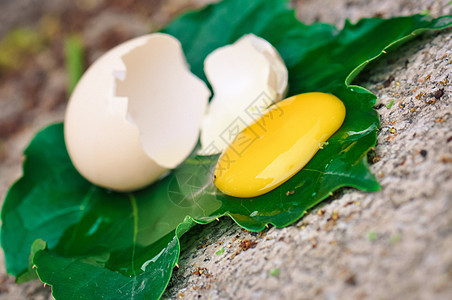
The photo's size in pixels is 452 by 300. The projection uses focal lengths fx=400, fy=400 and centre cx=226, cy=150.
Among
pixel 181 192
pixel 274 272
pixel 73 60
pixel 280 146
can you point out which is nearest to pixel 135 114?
pixel 181 192

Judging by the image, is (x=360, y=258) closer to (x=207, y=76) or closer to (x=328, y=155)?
(x=328, y=155)

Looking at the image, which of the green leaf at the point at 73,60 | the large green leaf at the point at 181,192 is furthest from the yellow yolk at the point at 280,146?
the green leaf at the point at 73,60

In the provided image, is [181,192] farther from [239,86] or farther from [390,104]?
[390,104]

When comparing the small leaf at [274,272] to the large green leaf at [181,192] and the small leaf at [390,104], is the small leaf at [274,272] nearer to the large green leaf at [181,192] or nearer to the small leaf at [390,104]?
the large green leaf at [181,192]

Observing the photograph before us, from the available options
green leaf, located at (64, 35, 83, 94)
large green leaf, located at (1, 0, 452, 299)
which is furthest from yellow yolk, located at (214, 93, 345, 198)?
green leaf, located at (64, 35, 83, 94)

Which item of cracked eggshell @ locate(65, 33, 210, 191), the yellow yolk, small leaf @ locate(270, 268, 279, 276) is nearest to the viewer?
small leaf @ locate(270, 268, 279, 276)

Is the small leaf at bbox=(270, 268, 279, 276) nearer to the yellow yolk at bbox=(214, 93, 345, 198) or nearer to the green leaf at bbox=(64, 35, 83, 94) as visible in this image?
the yellow yolk at bbox=(214, 93, 345, 198)
